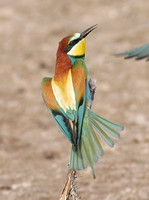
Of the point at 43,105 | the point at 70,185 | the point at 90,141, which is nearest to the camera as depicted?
the point at 90,141

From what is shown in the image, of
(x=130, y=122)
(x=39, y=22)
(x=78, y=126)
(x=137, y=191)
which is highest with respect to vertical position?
(x=39, y=22)

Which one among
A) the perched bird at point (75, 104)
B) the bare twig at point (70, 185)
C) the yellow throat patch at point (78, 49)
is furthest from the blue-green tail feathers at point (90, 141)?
the yellow throat patch at point (78, 49)

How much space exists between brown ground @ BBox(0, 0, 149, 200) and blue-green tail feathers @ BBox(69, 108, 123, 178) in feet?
1.19

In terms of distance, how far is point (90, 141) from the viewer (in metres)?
2.20

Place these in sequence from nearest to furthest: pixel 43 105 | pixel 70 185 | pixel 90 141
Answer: pixel 90 141 < pixel 70 185 < pixel 43 105

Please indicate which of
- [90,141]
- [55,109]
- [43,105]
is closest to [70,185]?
[90,141]

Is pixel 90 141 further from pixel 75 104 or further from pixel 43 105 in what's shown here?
pixel 43 105

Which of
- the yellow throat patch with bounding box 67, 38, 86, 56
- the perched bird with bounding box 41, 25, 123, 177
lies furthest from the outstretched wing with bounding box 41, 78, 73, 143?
the yellow throat patch with bounding box 67, 38, 86, 56

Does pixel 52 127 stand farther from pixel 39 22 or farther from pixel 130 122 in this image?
pixel 39 22

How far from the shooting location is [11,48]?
6.54 meters

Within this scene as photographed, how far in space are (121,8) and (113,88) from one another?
2404mm

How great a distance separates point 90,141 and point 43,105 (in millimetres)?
3141

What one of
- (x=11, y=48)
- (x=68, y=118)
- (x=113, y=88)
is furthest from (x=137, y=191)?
(x=11, y=48)

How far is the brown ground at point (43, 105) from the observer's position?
3.91 m
